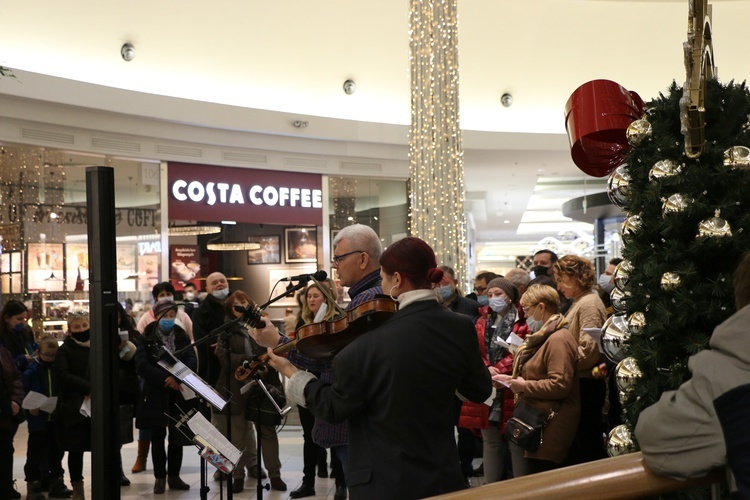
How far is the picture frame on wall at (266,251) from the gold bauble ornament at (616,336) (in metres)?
11.2

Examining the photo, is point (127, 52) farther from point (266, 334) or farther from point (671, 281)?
point (671, 281)

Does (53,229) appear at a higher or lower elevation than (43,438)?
higher

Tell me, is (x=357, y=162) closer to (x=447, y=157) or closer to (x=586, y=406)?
(x=447, y=157)

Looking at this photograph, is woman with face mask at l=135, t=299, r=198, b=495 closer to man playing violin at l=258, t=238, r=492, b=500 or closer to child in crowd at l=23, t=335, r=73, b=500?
child in crowd at l=23, t=335, r=73, b=500

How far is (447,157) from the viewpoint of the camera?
970 centimetres

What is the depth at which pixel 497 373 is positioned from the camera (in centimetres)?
568

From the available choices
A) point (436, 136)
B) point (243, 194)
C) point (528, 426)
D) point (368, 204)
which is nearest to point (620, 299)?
point (528, 426)

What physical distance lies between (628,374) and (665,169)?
655 millimetres

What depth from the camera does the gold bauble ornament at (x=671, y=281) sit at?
257cm

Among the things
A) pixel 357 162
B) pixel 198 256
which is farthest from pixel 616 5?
pixel 198 256

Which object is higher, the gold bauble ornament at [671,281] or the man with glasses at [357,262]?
the man with glasses at [357,262]

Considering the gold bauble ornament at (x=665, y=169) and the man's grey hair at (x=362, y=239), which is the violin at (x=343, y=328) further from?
the gold bauble ornament at (x=665, y=169)

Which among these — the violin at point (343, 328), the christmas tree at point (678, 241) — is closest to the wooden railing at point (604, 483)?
the christmas tree at point (678, 241)

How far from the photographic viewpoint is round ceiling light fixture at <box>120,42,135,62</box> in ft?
39.8
